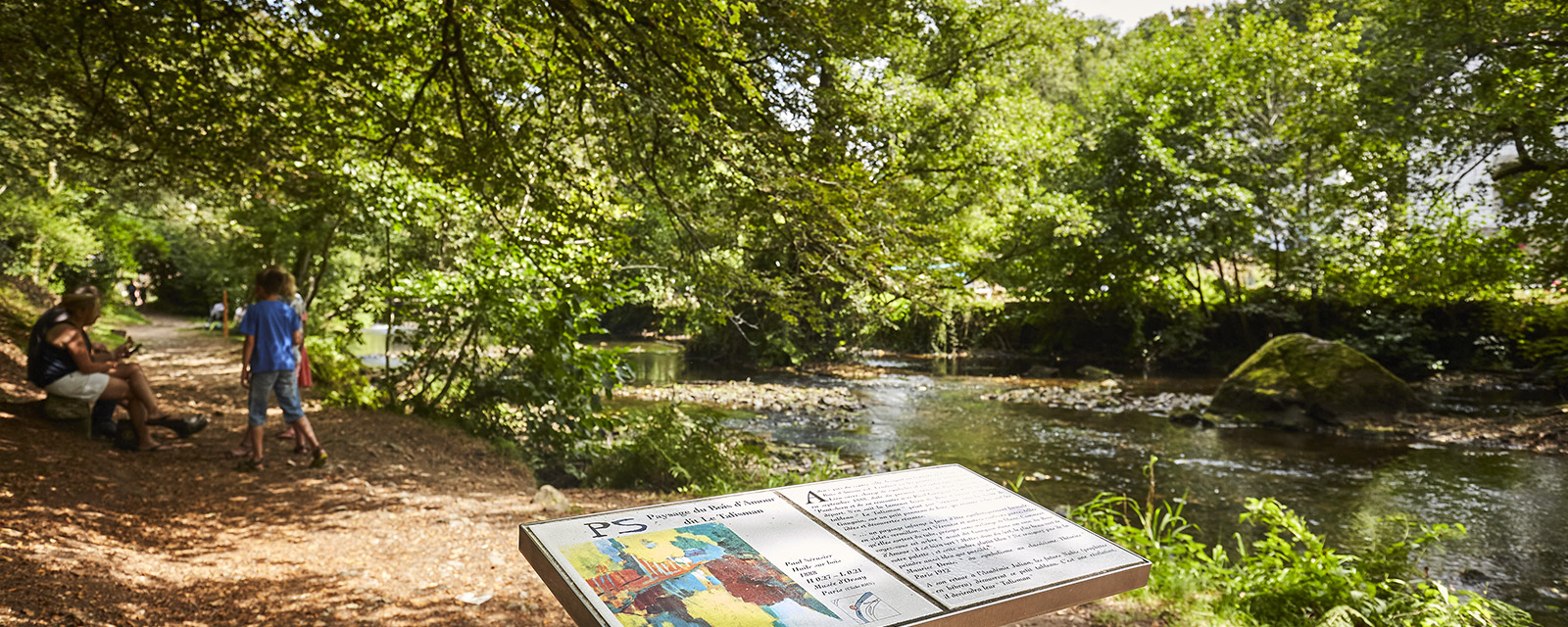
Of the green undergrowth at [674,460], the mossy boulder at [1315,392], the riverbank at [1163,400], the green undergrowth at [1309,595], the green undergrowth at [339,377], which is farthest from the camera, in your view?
the mossy boulder at [1315,392]

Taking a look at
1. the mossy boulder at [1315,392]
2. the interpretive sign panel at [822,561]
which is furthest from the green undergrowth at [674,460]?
the mossy boulder at [1315,392]

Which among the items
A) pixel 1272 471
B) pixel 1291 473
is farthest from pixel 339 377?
pixel 1291 473

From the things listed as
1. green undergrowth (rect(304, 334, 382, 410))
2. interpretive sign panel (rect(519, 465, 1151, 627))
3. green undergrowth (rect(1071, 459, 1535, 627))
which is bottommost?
green undergrowth (rect(1071, 459, 1535, 627))

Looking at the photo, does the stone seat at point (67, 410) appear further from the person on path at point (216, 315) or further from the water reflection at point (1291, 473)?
the person on path at point (216, 315)

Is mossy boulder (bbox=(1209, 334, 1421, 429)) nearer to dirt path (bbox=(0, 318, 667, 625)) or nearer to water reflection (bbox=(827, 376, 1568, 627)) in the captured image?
water reflection (bbox=(827, 376, 1568, 627))

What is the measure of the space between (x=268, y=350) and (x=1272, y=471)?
34.3 feet

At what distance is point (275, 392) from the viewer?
5.54 m

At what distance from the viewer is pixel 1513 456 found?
9.48 m

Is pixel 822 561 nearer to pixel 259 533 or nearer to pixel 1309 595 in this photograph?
pixel 1309 595

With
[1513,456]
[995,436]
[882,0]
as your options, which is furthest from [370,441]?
[1513,456]

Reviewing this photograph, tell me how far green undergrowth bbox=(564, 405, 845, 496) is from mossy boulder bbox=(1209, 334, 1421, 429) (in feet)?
27.2

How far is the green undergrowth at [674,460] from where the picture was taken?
21.8ft

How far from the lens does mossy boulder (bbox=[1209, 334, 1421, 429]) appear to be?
1150 cm

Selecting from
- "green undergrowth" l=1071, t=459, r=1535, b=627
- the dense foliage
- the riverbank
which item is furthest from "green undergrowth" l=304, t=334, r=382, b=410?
"green undergrowth" l=1071, t=459, r=1535, b=627
